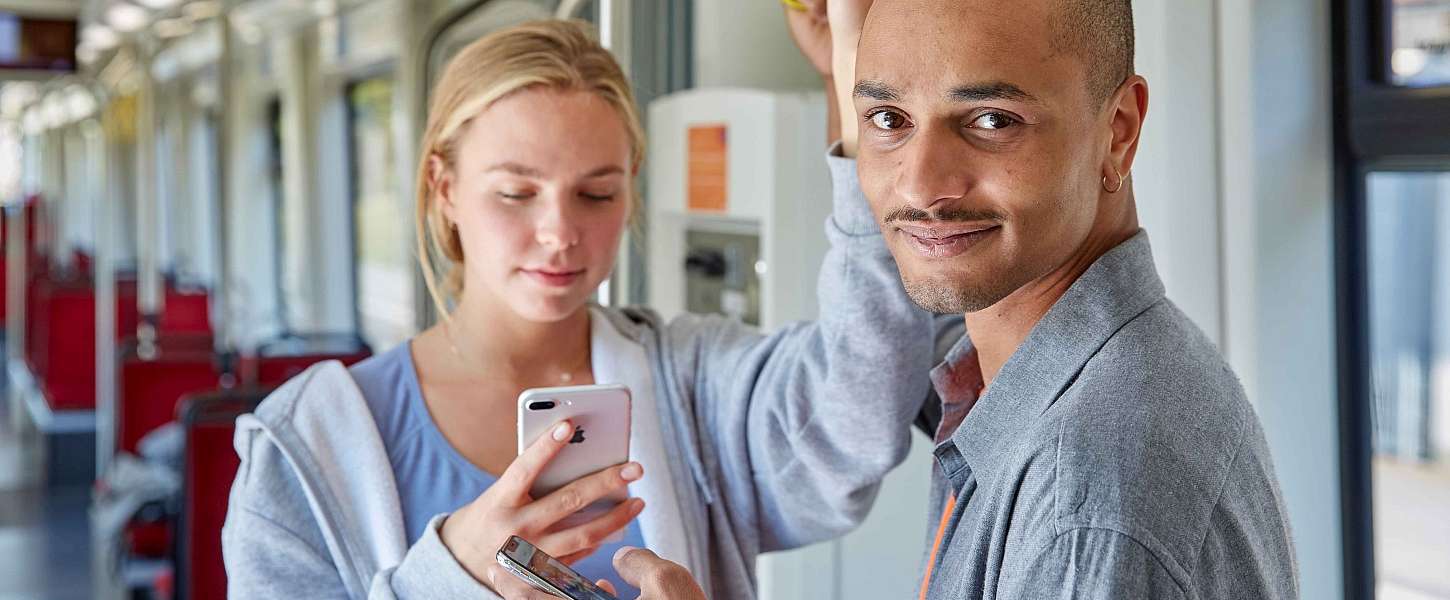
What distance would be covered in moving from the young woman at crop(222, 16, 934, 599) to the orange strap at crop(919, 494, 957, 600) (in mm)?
221

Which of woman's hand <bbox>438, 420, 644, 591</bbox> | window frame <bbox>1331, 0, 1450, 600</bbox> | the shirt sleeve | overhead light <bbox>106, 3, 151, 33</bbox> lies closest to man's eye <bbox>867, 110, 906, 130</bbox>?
the shirt sleeve

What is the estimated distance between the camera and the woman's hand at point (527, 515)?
141 centimetres

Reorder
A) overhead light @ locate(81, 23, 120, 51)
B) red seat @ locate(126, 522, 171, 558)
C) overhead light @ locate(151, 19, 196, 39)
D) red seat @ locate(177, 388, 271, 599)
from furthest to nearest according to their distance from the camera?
1. overhead light @ locate(81, 23, 120, 51)
2. overhead light @ locate(151, 19, 196, 39)
3. red seat @ locate(126, 522, 171, 558)
4. red seat @ locate(177, 388, 271, 599)

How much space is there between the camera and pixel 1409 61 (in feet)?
6.52

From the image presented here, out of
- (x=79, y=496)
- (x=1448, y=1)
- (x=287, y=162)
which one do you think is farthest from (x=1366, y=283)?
(x=79, y=496)

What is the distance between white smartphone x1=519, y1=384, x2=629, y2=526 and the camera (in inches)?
57.1

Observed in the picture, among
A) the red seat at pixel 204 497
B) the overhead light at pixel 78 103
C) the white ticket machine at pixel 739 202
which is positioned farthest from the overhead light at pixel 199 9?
the overhead light at pixel 78 103

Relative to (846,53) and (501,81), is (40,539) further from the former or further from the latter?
(846,53)

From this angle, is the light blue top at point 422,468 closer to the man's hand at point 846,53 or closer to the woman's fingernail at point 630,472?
the woman's fingernail at point 630,472

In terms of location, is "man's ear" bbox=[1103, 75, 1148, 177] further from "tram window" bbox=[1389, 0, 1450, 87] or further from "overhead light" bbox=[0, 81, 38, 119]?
"overhead light" bbox=[0, 81, 38, 119]

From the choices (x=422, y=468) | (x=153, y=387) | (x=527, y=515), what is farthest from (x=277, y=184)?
(x=527, y=515)

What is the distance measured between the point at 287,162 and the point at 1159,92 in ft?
18.7

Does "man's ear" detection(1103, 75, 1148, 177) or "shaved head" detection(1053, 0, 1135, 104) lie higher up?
"shaved head" detection(1053, 0, 1135, 104)

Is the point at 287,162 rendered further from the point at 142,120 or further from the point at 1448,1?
the point at 1448,1
